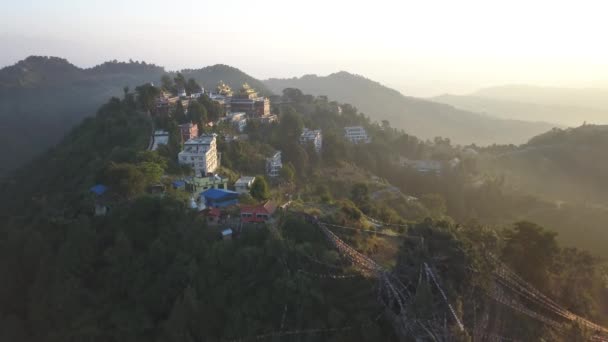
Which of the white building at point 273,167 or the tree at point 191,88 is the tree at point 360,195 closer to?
the white building at point 273,167

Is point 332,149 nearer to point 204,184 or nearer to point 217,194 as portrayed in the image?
point 204,184

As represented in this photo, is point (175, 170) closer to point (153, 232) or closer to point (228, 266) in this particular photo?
point (153, 232)

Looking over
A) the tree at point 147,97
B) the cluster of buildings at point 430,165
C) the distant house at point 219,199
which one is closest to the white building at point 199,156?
the distant house at point 219,199

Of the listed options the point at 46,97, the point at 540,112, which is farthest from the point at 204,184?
the point at 540,112

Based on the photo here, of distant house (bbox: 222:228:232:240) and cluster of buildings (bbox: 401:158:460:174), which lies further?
cluster of buildings (bbox: 401:158:460:174)

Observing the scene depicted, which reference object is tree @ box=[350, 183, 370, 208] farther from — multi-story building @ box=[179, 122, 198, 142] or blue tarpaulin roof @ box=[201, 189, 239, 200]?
multi-story building @ box=[179, 122, 198, 142]

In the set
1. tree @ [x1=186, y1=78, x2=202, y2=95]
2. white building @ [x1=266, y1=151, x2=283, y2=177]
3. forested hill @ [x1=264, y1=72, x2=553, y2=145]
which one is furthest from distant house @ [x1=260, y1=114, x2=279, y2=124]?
forested hill @ [x1=264, y1=72, x2=553, y2=145]
